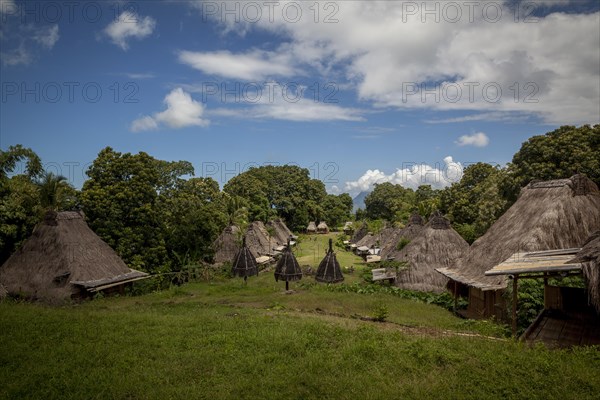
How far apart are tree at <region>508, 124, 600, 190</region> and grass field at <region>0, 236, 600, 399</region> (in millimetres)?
15134

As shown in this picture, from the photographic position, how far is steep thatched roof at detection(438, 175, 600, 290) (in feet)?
53.6

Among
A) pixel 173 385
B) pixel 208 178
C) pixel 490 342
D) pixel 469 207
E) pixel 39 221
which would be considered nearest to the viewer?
pixel 173 385

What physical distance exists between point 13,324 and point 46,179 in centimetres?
1290

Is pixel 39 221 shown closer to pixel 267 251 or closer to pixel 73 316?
pixel 73 316

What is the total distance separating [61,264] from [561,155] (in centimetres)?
2953

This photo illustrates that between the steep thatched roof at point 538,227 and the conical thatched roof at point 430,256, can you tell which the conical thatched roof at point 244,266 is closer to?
the conical thatched roof at point 430,256

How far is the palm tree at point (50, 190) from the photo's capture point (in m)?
21.6

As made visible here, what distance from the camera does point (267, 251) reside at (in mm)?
38656

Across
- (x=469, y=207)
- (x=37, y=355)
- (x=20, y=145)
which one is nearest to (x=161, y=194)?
(x=20, y=145)

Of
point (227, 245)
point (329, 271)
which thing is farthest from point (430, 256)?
point (227, 245)

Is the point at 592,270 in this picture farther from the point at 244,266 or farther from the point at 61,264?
the point at 61,264

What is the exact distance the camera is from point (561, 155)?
23094 mm

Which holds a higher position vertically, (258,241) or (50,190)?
(50,190)

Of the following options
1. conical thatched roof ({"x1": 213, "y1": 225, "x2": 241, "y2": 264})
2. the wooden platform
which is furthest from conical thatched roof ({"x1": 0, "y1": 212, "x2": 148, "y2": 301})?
the wooden platform
